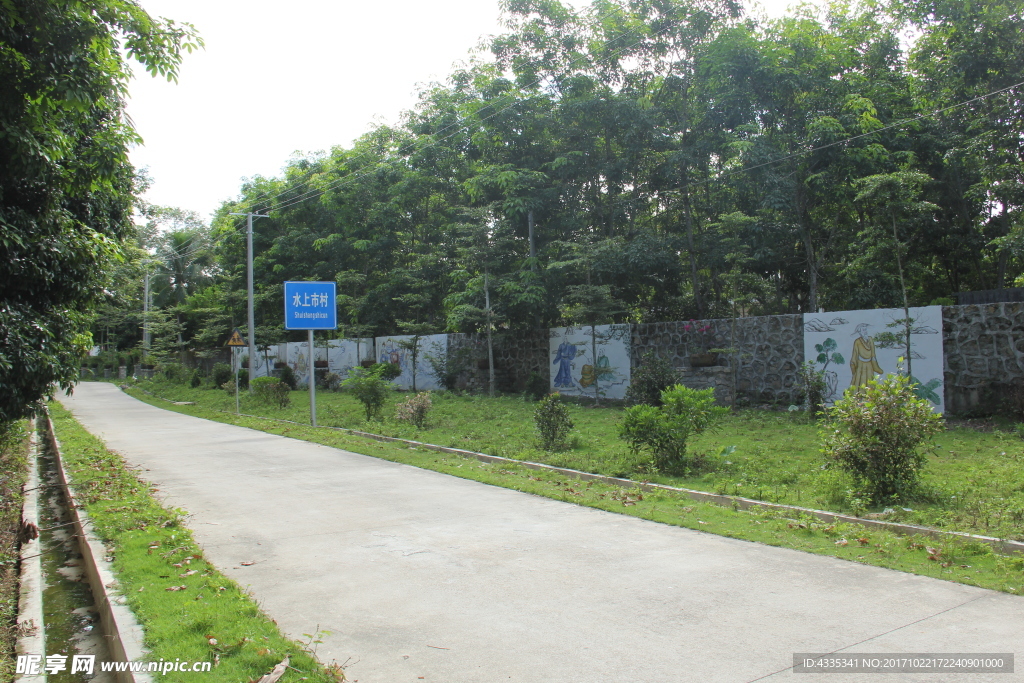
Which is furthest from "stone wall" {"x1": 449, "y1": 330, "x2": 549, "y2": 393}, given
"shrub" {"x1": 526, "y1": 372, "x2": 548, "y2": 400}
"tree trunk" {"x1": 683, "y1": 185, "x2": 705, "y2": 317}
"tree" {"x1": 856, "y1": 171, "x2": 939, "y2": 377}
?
"tree" {"x1": 856, "y1": 171, "x2": 939, "y2": 377}

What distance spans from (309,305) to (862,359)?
13.2m

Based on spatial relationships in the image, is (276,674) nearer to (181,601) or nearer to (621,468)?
(181,601)

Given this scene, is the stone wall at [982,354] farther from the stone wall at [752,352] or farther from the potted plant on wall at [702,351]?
the potted plant on wall at [702,351]

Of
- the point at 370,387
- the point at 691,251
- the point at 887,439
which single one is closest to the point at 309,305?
the point at 370,387

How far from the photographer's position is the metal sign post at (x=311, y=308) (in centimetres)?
1852

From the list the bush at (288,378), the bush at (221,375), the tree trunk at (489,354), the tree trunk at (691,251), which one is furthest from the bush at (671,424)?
the bush at (221,375)

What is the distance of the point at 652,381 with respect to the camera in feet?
55.2

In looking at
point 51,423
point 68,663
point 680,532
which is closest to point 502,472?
point 680,532

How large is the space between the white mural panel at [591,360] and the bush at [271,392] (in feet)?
30.7

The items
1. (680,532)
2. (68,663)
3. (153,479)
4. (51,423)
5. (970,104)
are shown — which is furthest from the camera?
(51,423)

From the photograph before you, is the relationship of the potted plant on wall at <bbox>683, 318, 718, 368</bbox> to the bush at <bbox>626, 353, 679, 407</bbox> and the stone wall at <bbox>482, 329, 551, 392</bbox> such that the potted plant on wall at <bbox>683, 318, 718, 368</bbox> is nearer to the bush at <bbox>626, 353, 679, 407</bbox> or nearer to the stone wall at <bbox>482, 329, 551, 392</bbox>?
the bush at <bbox>626, 353, 679, 407</bbox>

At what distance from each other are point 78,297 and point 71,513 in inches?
121

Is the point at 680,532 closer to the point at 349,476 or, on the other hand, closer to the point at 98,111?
the point at 349,476

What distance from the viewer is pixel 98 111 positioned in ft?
22.7
